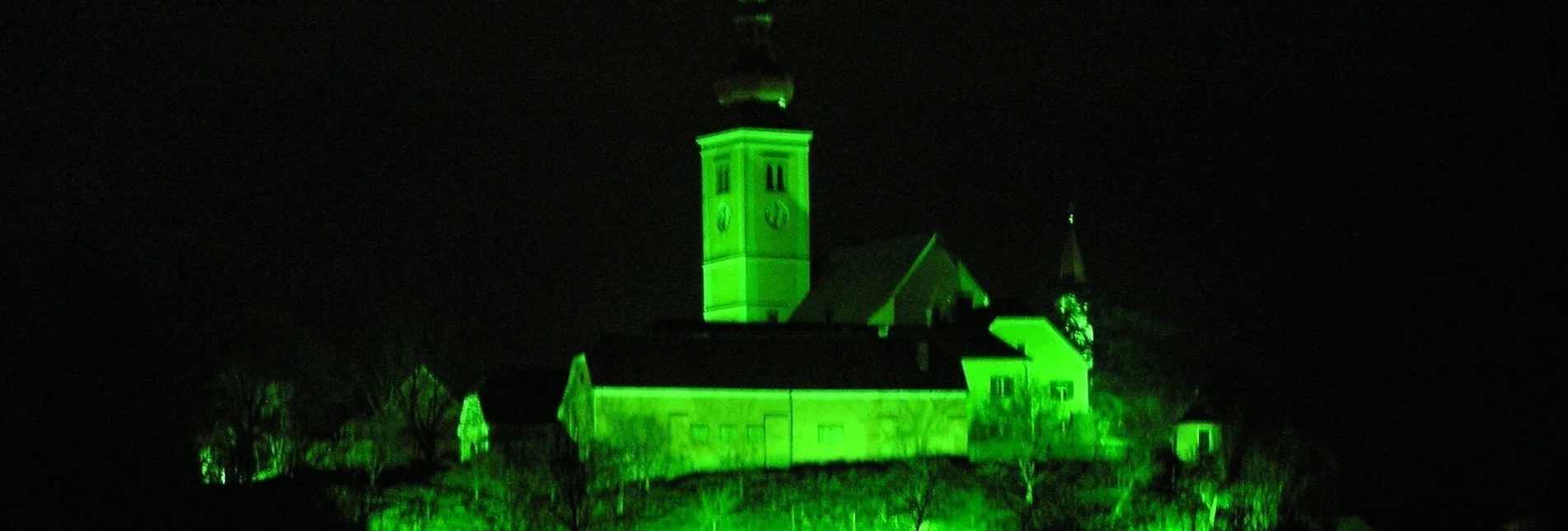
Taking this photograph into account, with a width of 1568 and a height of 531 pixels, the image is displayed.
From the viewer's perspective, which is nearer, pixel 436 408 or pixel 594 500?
pixel 594 500

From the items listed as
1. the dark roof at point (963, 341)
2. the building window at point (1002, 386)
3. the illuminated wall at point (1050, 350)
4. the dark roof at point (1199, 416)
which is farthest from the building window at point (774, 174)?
the dark roof at point (1199, 416)

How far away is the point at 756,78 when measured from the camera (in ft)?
293

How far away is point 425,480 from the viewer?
68.4m

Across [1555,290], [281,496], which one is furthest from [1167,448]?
[281,496]

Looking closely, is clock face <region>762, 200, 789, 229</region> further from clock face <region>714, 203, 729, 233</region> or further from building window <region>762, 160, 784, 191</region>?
clock face <region>714, 203, 729, 233</region>

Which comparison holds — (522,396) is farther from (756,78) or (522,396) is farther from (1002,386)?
(756,78)

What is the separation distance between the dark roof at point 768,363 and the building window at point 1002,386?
1.45 m

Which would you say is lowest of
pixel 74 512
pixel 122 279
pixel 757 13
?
pixel 74 512

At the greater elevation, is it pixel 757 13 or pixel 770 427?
Answer: pixel 757 13

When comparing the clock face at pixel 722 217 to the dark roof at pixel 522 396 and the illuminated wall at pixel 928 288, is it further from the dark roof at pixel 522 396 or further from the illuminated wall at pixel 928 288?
the dark roof at pixel 522 396

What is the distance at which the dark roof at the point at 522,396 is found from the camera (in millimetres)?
75062

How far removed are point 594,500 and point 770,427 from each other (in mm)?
7290

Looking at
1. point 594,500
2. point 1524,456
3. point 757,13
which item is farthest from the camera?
point 757,13

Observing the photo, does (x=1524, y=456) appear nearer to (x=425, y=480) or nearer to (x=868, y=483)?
(x=868, y=483)
